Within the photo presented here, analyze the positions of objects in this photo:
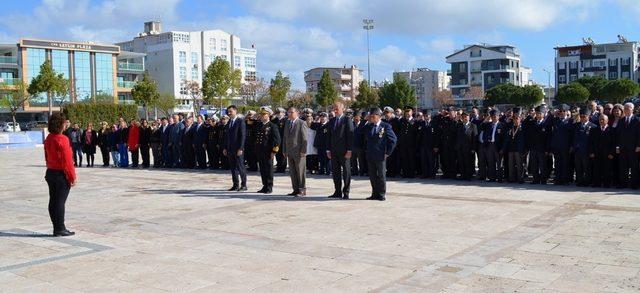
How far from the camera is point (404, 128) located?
16.6 metres

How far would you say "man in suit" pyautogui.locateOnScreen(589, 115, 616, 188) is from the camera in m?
13.6

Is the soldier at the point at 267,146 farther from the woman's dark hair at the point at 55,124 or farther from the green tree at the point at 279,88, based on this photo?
the green tree at the point at 279,88

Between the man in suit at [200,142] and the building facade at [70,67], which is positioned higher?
the building facade at [70,67]

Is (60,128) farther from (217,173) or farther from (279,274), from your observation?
(217,173)

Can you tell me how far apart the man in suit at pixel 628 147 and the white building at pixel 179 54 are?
82068 millimetres

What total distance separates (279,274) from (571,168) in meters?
10.3

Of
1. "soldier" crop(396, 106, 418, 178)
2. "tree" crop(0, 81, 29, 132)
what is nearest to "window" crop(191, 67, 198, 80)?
"tree" crop(0, 81, 29, 132)

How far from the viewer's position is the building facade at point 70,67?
7756 centimetres

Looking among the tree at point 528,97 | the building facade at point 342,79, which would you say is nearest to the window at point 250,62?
the building facade at point 342,79

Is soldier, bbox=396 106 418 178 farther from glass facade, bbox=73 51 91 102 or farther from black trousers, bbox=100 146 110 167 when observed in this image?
glass facade, bbox=73 51 91 102

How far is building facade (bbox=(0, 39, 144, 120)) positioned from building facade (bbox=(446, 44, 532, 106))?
57.8 meters

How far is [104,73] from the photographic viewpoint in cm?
8562

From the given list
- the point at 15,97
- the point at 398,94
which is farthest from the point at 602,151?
the point at 15,97

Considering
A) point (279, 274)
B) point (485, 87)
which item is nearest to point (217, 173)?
point (279, 274)
